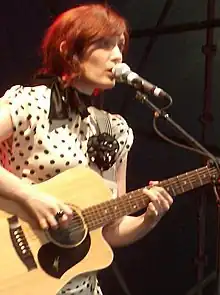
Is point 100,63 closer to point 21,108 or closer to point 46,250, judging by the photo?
point 21,108

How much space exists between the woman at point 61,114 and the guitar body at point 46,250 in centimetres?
3

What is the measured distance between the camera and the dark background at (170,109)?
2.81 metres

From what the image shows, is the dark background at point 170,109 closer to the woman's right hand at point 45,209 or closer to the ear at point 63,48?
the ear at point 63,48

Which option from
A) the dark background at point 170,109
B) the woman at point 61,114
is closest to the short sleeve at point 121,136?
the woman at point 61,114

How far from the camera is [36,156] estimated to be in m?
1.68

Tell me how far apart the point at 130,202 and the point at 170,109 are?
1.24m

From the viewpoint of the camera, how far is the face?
172 cm

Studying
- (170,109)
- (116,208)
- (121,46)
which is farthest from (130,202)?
(170,109)

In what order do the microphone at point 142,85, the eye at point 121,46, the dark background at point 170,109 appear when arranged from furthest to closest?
the dark background at point 170,109, the eye at point 121,46, the microphone at point 142,85

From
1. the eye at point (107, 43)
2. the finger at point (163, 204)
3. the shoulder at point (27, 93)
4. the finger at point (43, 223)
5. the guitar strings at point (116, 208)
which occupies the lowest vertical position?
the finger at point (163, 204)

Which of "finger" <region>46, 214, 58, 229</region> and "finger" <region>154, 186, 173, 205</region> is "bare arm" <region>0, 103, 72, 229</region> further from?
"finger" <region>154, 186, 173, 205</region>

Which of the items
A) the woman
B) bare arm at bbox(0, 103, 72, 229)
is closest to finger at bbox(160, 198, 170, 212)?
the woman

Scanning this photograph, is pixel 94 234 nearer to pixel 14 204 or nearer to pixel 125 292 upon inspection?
pixel 14 204

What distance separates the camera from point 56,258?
5.38ft
